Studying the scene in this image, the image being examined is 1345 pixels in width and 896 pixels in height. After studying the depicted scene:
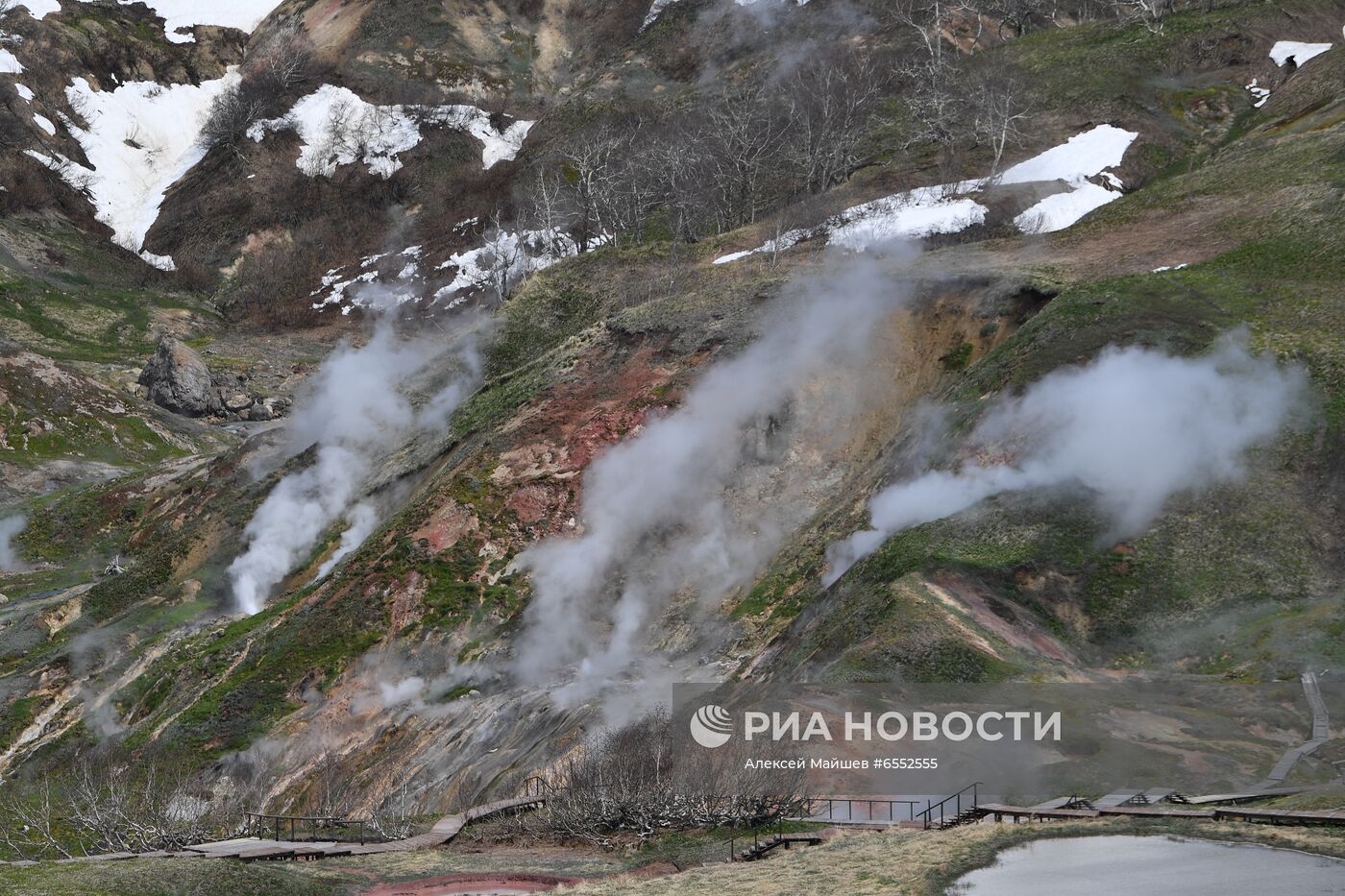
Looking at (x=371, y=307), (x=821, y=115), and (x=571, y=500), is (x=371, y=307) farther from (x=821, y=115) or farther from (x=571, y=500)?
(x=571, y=500)

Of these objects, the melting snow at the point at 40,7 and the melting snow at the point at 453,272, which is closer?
the melting snow at the point at 453,272

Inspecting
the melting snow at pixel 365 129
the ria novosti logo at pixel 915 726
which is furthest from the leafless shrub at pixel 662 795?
the melting snow at pixel 365 129

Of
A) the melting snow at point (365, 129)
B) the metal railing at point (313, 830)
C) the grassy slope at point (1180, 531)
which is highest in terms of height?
the melting snow at point (365, 129)

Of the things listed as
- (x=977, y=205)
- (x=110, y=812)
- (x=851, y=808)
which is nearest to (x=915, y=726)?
(x=851, y=808)

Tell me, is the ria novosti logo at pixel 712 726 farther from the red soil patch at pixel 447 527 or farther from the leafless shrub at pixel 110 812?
the red soil patch at pixel 447 527

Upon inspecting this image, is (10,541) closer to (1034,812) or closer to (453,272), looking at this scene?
(453,272)

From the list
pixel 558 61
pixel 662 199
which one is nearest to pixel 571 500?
pixel 662 199
